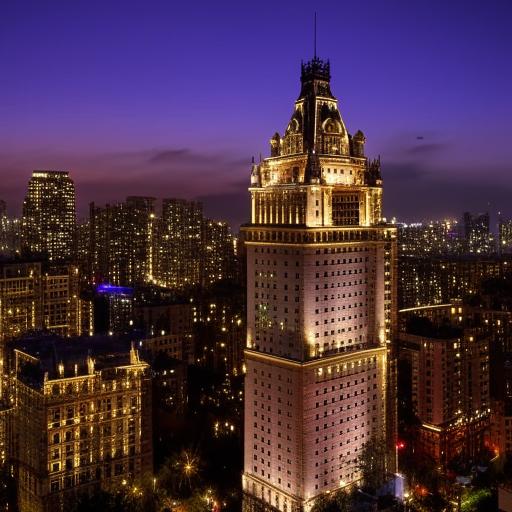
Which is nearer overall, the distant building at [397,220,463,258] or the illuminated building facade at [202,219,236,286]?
the illuminated building facade at [202,219,236,286]

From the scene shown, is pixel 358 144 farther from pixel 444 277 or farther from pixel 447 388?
pixel 444 277

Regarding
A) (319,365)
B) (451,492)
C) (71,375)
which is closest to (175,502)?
(71,375)

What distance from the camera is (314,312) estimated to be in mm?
42125

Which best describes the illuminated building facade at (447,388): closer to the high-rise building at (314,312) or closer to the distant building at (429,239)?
the high-rise building at (314,312)

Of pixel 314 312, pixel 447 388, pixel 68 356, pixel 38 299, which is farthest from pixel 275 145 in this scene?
pixel 38 299

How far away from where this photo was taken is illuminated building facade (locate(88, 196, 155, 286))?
11738 cm

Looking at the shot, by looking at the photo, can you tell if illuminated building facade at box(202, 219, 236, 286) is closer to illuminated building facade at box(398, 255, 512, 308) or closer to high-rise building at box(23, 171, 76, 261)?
high-rise building at box(23, 171, 76, 261)

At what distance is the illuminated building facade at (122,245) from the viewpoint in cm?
11738

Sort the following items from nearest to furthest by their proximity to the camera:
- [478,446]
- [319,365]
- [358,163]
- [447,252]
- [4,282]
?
[319,365]
[358,163]
[478,446]
[4,282]
[447,252]

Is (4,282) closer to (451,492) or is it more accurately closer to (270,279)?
(270,279)

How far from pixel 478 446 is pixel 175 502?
103 ft

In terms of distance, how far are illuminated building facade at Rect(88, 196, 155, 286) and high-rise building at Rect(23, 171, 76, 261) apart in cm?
570

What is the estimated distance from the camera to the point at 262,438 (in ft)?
146

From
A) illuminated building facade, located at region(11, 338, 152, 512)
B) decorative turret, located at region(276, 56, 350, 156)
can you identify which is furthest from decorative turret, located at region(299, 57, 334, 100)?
illuminated building facade, located at region(11, 338, 152, 512)
